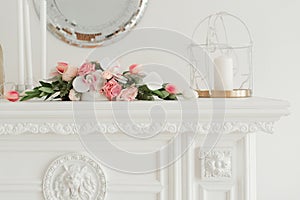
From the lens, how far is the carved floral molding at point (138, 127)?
1.23m

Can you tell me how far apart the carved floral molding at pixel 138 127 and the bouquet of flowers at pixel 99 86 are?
82 millimetres

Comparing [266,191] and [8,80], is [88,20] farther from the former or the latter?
[266,191]

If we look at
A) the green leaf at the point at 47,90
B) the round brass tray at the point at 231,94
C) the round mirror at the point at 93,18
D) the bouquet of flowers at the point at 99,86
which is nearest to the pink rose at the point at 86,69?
the bouquet of flowers at the point at 99,86

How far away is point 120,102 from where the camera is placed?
1.23 m

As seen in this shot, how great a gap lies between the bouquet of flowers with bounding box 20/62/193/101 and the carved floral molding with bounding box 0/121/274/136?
0.27 feet

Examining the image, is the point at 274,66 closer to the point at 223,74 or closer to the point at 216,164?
the point at 223,74

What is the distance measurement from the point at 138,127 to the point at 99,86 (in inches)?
6.1

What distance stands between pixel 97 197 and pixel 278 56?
0.87 metres

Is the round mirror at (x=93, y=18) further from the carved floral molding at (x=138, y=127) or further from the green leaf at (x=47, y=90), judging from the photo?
the carved floral molding at (x=138, y=127)

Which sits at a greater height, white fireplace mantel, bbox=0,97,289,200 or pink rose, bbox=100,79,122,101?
pink rose, bbox=100,79,122,101

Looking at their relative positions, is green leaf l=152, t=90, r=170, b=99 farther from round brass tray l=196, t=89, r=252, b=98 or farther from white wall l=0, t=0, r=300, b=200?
white wall l=0, t=0, r=300, b=200

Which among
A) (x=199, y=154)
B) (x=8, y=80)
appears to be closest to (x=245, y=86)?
(x=199, y=154)

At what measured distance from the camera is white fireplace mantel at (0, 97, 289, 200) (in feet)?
4.00

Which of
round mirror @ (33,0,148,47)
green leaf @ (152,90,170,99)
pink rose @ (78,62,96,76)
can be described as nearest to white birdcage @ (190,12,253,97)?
round mirror @ (33,0,148,47)
